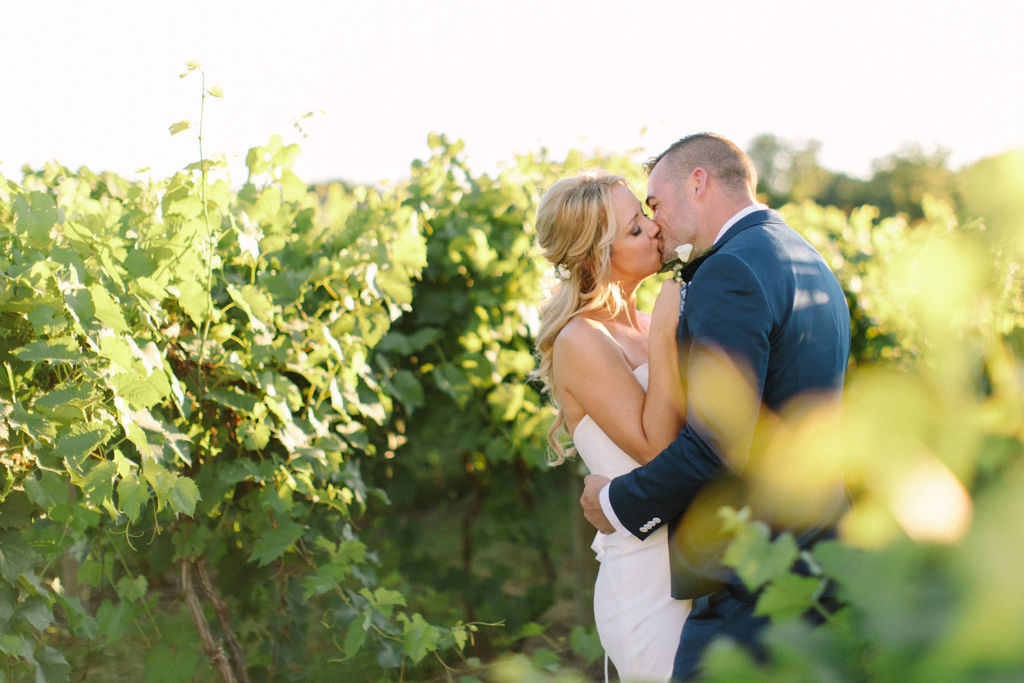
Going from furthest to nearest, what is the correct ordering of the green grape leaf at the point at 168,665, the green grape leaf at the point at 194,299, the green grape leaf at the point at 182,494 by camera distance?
the green grape leaf at the point at 168,665
the green grape leaf at the point at 194,299
the green grape leaf at the point at 182,494

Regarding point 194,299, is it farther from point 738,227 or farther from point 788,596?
point 788,596

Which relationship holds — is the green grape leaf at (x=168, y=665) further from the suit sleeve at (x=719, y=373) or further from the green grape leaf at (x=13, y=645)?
the suit sleeve at (x=719, y=373)

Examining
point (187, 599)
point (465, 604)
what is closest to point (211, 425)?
point (187, 599)

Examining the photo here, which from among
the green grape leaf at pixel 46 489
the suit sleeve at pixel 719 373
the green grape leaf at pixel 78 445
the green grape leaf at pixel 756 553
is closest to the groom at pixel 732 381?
the suit sleeve at pixel 719 373

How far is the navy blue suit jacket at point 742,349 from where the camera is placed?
197cm

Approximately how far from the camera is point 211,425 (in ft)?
9.82

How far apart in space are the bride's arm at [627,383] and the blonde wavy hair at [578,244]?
4.6 inches

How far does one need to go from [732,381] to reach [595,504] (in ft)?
2.29

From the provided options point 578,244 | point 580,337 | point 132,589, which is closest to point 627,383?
point 580,337

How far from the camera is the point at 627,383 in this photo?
2537 millimetres

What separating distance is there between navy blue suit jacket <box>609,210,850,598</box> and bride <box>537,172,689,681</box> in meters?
0.20

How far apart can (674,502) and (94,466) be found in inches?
57.9

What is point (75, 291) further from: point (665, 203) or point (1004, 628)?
point (1004, 628)

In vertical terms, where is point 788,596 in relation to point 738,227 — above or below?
below
